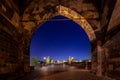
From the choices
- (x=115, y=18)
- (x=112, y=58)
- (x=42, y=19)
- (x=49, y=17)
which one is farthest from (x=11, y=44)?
(x=115, y=18)

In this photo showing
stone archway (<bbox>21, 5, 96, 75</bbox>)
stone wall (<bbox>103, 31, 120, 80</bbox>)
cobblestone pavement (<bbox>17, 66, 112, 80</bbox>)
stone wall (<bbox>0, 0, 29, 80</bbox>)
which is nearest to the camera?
stone wall (<bbox>0, 0, 29, 80</bbox>)

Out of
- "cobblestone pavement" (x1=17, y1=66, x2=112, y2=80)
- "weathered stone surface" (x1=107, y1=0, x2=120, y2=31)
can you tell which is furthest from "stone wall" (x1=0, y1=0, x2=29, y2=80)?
"weathered stone surface" (x1=107, y1=0, x2=120, y2=31)

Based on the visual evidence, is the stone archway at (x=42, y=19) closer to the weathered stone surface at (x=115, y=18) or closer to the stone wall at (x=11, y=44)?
the stone wall at (x=11, y=44)

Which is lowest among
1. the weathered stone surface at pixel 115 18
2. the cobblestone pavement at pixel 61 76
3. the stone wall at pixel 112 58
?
the cobblestone pavement at pixel 61 76

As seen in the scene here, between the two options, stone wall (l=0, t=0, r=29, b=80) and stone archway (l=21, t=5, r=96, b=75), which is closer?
stone wall (l=0, t=0, r=29, b=80)

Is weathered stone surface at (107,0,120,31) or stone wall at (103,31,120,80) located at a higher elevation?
weathered stone surface at (107,0,120,31)

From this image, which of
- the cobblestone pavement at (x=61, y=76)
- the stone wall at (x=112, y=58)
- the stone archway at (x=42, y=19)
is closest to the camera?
the stone wall at (x=112, y=58)

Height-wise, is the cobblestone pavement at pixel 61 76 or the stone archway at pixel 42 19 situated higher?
the stone archway at pixel 42 19

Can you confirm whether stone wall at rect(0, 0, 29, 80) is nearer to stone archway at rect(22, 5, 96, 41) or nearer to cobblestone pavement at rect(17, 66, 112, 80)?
stone archway at rect(22, 5, 96, 41)

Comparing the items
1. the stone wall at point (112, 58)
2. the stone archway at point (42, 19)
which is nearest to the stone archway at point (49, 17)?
the stone archway at point (42, 19)

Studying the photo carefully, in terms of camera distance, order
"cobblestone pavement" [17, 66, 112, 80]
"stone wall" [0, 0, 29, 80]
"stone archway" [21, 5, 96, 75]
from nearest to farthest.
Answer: "stone wall" [0, 0, 29, 80], "cobblestone pavement" [17, 66, 112, 80], "stone archway" [21, 5, 96, 75]

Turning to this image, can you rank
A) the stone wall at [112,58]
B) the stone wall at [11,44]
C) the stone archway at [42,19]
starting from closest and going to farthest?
the stone wall at [11,44] < the stone wall at [112,58] < the stone archway at [42,19]

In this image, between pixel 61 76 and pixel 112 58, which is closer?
pixel 112 58

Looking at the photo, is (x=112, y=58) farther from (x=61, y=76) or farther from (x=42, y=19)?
(x=42, y=19)
